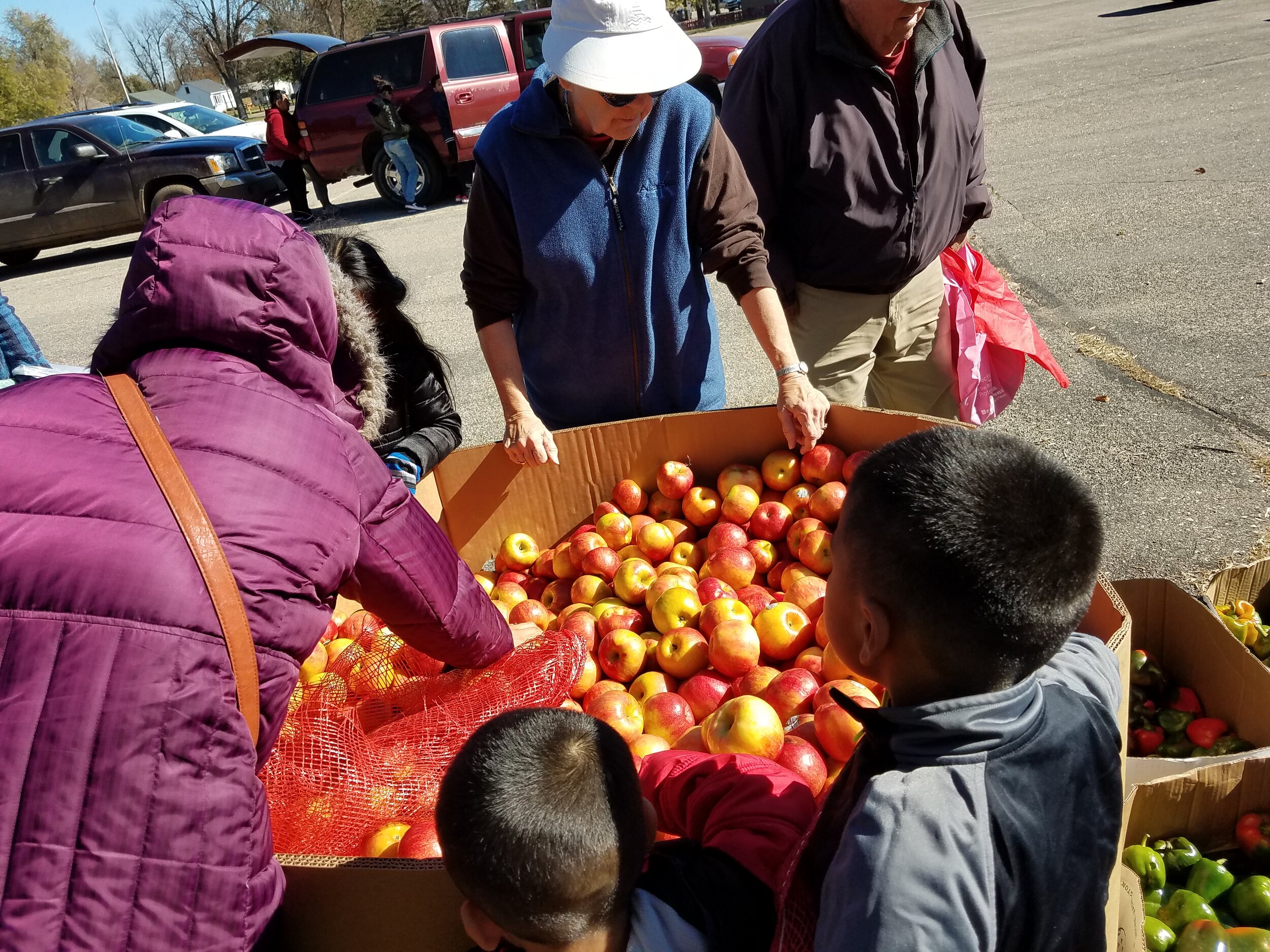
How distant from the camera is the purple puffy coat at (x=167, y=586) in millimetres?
1274

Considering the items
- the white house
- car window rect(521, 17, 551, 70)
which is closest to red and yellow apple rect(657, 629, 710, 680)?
car window rect(521, 17, 551, 70)

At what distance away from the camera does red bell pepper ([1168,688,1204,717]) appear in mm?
2461

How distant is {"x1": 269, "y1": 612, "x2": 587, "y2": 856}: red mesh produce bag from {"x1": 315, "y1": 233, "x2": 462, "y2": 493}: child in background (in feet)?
1.90

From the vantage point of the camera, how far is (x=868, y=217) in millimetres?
2816

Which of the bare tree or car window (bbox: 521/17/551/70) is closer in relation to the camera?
car window (bbox: 521/17/551/70)

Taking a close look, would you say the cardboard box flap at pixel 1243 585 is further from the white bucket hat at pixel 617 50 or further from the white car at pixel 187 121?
the white car at pixel 187 121

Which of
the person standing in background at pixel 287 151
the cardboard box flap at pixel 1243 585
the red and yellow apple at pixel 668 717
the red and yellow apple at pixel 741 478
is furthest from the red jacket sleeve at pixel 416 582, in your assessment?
the person standing in background at pixel 287 151

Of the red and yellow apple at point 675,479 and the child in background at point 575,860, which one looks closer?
the child in background at point 575,860

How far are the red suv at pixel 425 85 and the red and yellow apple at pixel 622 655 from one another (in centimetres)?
1054

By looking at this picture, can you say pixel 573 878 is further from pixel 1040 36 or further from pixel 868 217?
pixel 1040 36

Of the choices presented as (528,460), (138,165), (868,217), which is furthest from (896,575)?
(138,165)

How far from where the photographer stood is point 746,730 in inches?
87.4

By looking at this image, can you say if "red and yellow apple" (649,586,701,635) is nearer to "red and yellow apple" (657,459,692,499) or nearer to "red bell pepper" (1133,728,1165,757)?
"red and yellow apple" (657,459,692,499)

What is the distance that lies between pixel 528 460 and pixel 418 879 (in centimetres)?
138
